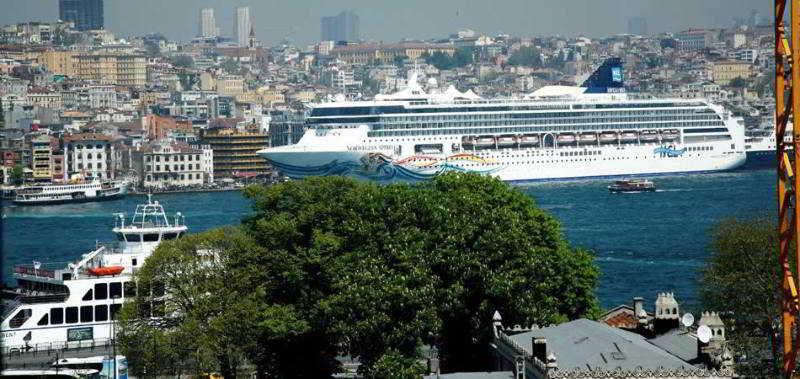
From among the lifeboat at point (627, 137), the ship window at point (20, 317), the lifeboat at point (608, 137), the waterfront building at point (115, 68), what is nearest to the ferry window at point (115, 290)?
the ship window at point (20, 317)

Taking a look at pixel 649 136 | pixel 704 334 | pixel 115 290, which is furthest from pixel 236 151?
pixel 704 334

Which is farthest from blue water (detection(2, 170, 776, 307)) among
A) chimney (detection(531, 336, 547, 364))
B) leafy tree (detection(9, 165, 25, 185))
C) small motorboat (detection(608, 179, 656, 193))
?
chimney (detection(531, 336, 547, 364))

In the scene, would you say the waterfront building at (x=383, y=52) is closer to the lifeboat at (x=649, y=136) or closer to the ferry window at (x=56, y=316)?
the lifeboat at (x=649, y=136)

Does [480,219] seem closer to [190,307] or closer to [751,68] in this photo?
[190,307]

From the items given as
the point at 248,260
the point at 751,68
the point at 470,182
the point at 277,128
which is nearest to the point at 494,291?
the point at 248,260

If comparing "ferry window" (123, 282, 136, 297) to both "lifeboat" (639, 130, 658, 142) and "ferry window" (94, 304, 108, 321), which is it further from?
"lifeboat" (639, 130, 658, 142)
